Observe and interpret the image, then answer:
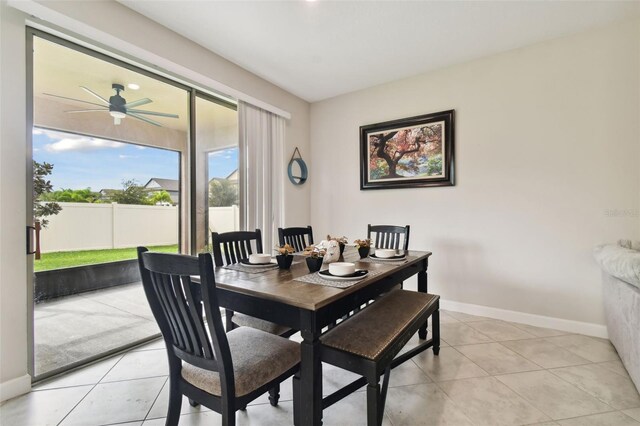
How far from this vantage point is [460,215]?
3100 millimetres

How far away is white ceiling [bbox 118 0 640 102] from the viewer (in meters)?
2.18

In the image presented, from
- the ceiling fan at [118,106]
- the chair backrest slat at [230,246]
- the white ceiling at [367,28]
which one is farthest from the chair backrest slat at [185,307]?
the white ceiling at [367,28]

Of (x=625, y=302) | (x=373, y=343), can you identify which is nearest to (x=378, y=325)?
(x=373, y=343)

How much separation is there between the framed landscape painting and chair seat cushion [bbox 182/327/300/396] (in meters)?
2.50

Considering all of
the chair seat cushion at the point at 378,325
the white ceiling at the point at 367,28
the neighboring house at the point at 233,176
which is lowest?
the chair seat cushion at the point at 378,325

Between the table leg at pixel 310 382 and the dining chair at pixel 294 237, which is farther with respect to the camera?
the dining chair at pixel 294 237

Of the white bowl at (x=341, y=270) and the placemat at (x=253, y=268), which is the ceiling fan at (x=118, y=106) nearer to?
the placemat at (x=253, y=268)

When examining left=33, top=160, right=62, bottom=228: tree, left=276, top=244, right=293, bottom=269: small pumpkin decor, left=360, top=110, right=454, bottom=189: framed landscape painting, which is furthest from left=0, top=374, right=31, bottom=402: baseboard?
left=360, top=110, right=454, bottom=189: framed landscape painting

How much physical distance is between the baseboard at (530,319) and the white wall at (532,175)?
45 millimetres

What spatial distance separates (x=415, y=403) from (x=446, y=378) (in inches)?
14.5

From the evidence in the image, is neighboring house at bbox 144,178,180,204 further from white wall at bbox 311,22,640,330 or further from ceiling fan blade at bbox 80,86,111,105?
white wall at bbox 311,22,640,330

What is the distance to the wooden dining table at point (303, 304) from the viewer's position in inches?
47.4

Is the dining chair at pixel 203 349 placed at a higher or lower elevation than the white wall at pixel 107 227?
lower

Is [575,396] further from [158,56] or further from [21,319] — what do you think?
[158,56]
